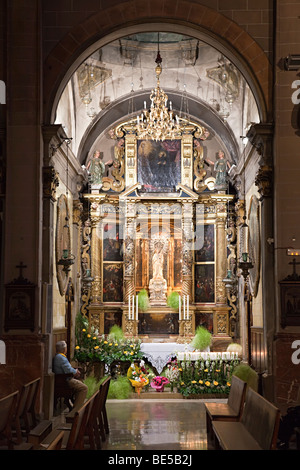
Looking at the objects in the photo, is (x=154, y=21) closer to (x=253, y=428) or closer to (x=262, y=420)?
(x=253, y=428)

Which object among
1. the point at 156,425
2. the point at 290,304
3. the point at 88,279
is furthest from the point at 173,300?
the point at 156,425

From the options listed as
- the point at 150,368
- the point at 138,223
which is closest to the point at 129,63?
the point at 138,223

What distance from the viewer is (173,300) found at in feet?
63.3

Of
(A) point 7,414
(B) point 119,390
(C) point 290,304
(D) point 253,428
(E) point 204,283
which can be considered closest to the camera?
(D) point 253,428

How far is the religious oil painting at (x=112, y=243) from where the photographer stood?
19.8 metres

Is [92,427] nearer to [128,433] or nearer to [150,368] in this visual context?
[128,433]

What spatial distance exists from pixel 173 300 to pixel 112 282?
75.2 inches

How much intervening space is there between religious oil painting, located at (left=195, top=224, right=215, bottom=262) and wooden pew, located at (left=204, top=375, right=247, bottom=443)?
32.7 feet

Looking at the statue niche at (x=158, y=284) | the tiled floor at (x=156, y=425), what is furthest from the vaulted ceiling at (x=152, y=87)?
the tiled floor at (x=156, y=425)

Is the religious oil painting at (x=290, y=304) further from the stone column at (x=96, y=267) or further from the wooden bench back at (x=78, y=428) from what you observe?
the stone column at (x=96, y=267)

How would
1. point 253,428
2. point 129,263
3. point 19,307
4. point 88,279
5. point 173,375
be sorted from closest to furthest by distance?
point 253,428 → point 19,307 → point 173,375 → point 88,279 → point 129,263

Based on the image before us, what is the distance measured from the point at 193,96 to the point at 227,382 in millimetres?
8634

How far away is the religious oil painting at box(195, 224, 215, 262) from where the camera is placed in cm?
1969

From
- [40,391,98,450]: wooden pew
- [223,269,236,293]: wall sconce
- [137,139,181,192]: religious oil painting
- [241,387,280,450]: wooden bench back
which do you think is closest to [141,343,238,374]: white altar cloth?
[223,269,236,293]: wall sconce
